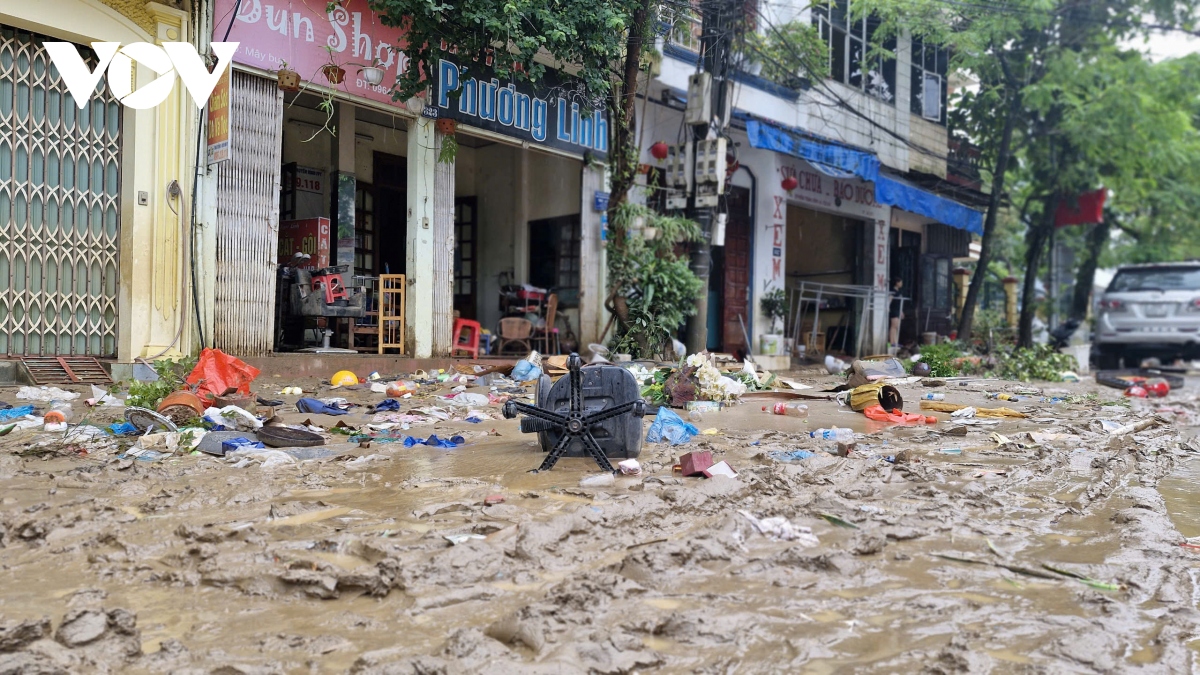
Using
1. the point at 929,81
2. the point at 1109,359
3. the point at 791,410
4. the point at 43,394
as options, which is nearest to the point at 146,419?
the point at 43,394

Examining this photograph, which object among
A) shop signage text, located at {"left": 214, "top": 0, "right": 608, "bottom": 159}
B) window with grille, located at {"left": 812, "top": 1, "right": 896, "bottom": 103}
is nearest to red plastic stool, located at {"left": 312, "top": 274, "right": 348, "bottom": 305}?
shop signage text, located at {"left": 214, "top": 0, "right": 608, "bottom": 159}

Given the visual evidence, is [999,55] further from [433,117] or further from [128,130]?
[128,130]

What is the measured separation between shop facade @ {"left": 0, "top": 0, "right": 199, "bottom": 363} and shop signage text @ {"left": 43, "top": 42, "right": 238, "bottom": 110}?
6.04 ft

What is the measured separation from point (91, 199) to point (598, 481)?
6019 mm

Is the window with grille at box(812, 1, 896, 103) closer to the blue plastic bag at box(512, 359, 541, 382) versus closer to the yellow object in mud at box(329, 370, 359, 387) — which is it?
the blue plastic bag at box(512, 359, 541, 382)

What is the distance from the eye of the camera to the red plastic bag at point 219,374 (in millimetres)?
6258

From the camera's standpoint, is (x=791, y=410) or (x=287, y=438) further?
(x=791, y=410)

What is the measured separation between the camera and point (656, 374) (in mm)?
8242

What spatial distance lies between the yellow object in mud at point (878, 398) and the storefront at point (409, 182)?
472 cm

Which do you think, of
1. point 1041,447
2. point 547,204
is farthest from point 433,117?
Result: point 1041,447

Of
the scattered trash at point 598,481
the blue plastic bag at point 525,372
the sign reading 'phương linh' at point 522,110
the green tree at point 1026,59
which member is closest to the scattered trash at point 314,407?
the blue plastic bag at point 525,372

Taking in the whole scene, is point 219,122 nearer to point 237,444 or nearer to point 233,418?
point 233,418

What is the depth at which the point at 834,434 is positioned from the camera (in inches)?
231

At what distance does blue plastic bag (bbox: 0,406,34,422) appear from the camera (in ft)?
17.4
